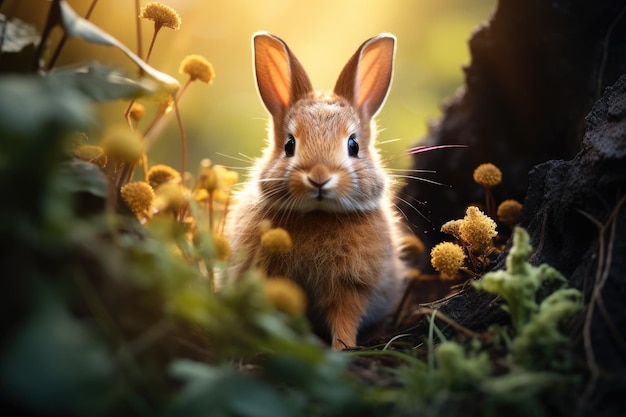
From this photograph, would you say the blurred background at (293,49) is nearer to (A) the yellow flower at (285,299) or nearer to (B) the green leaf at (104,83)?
(B) the green leaf at (104,83)

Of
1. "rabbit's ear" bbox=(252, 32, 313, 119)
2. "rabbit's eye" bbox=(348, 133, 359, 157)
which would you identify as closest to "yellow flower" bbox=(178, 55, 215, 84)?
"rabbit's ear" bbox=(252, 32, 313, 119)

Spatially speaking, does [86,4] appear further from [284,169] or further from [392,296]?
[392,296]

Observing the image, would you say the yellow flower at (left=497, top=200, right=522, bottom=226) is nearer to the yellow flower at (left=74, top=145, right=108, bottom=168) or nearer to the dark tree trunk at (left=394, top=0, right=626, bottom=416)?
the dark tree trunk at (left=394, top=0, right=626, bottom=416)

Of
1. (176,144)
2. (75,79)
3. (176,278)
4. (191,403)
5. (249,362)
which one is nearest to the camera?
(191,403)

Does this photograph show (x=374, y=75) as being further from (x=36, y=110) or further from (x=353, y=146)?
(x=36, y=110)

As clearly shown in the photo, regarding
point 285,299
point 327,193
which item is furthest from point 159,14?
point 285,299

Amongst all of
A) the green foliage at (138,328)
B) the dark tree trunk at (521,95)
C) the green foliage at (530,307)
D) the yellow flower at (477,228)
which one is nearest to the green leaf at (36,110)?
the green foliage at (138,328)

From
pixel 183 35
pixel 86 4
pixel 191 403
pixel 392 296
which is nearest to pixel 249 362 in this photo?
pixel 191 403
